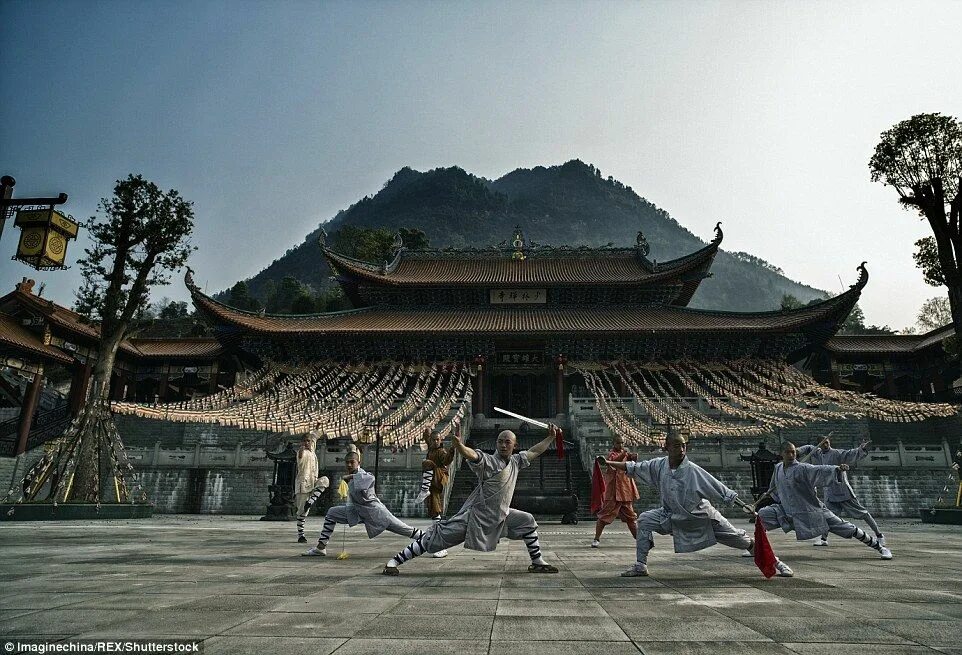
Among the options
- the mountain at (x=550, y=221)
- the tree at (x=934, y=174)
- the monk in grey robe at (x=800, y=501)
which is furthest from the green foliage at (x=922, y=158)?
Answer: the mountain at (x=550, y=221)

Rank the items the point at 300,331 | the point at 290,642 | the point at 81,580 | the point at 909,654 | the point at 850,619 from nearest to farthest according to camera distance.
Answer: the point at 909,654, the point at 290,642, the point at 850,619, the point at 81,580, the point at 300,331

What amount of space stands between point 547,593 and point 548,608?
620mm

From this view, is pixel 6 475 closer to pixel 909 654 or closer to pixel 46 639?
pixel 46 639

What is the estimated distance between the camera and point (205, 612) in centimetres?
369

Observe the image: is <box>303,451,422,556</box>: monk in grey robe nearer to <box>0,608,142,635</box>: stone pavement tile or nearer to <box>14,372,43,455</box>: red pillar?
<box>0,608,142,635</box>: stone pavement tile

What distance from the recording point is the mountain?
114 meters

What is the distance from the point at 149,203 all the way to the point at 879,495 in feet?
78.8

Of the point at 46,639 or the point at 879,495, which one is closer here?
the point at 46,639

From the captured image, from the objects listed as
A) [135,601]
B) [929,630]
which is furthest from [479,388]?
[929,630]

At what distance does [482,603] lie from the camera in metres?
4.03

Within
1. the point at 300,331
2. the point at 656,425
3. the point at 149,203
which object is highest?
the point at 149,203

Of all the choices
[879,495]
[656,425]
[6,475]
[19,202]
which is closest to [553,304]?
[656,425]

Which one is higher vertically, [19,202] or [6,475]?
[19,202]

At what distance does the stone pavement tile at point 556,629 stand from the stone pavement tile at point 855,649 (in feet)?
2.86
